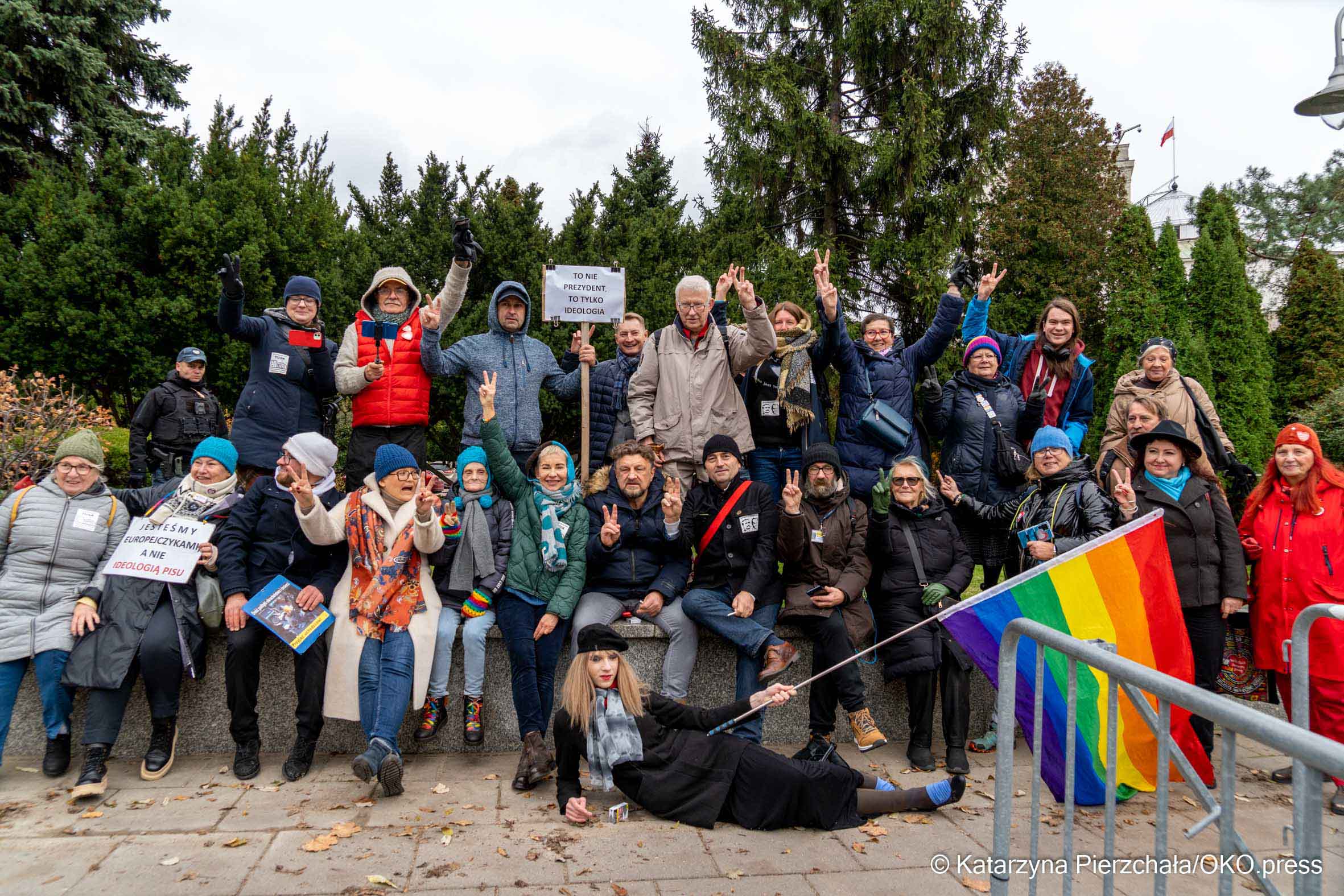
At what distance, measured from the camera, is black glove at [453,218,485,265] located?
6.42 m

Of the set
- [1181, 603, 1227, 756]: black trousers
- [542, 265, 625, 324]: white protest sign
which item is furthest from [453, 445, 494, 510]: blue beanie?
[1181, 603, 1227, 756]: black trousers

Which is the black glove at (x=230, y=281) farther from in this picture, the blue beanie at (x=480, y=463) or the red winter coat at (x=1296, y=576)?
the red winter coat at (x=1296, y=576)

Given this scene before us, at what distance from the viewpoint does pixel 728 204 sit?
1833cm

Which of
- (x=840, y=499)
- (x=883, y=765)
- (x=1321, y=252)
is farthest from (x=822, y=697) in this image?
(x=1321, y=252)

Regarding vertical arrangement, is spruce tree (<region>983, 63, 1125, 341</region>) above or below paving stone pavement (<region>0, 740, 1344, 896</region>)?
above

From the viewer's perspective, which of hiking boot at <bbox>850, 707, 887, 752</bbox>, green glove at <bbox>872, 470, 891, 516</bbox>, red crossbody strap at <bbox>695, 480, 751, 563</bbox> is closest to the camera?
hiking boot at <bbox>850, 707, 887, 752</bbox>

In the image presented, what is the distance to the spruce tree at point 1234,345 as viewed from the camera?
51.2 ft

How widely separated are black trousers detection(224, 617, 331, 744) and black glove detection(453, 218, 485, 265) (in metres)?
3.02

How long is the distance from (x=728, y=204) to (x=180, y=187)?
34.0 ft

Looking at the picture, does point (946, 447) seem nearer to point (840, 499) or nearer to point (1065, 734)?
point (840, 499)

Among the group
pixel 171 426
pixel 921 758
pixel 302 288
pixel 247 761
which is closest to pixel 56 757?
pixel 247 761

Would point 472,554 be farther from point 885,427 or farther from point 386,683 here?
point 885,427

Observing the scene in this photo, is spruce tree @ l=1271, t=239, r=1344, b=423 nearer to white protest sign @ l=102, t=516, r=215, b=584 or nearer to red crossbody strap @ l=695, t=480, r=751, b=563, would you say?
red crossbody strap @ l=695, t=480, r=751, b=563

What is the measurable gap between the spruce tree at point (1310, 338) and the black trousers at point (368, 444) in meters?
17.4
